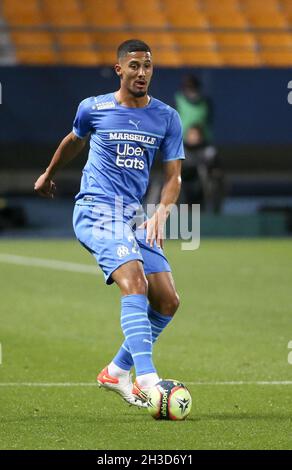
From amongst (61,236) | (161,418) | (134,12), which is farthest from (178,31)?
(161,418)

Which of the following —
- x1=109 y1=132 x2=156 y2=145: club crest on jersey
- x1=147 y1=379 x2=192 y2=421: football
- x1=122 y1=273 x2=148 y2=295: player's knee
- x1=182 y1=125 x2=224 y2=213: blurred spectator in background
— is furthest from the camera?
x1=182 y1=125 x2=224 y2=213: blurred spectator in background

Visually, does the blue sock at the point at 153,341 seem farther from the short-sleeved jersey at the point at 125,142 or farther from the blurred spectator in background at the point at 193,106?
the blurred spectator in background at the point at 193,106

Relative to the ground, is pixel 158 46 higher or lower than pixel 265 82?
higher

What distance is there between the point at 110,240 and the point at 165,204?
40cm

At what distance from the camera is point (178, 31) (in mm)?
29281

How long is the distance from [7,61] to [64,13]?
2.68 metres

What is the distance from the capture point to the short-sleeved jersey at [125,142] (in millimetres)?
7281

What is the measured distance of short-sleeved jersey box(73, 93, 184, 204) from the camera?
7281mm

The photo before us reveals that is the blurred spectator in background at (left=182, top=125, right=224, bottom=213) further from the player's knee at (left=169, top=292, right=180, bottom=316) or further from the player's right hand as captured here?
the player's knee at (left=169, top=292, right=180, bottom=316)

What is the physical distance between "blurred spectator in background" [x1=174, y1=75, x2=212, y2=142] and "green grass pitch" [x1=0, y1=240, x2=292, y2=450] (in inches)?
239

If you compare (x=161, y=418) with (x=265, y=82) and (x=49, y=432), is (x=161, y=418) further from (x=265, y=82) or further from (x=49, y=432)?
(x=265, y=82)

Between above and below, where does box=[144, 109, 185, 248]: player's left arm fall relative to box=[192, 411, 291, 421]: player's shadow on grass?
above

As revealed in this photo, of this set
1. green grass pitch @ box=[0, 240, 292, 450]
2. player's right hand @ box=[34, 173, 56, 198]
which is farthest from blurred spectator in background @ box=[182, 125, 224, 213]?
player's right hand @ box=[34, 173, 56, 198]

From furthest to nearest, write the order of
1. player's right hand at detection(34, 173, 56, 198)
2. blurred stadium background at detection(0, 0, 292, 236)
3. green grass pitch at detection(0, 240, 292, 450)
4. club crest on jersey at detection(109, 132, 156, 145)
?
blurred stadium background at detection(0, 0, 292, 236), player's right hand at detection(34, 173, 56, 198), club crest on jersey at detection(109, 132, 156, 145), green grass pitch at detection(0, 240, 292, 450)
